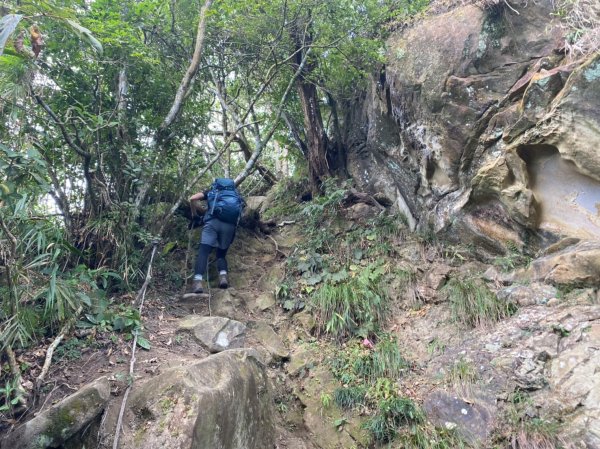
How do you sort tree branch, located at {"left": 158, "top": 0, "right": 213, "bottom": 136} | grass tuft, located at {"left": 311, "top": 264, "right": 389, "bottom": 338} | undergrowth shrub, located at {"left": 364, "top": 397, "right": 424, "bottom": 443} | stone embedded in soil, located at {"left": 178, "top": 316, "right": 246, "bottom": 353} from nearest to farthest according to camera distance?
undergrowth shrub, located at {"left": 364, "top": 397, "right": 424, "bottom": 443} < stone embedded in soil, located at {"left": 178, "top": 316, "right": 246, "bottom": 353} < grass tuft, located at {"left": 311, "top": 264, "right": 389, "bottom": 338} < tree branch, located at {"left": 158, "top": 0, "right": 213, "bottom": 136}

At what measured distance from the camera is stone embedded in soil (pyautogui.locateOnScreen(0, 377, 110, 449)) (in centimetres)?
322

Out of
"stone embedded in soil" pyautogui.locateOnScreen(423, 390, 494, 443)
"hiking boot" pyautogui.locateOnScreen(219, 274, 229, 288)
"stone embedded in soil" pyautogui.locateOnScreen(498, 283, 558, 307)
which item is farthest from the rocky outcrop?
"hiking boot" pyautogui.locateOnScreen(219, 274, 229, 288)

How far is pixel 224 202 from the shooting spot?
22.1ft

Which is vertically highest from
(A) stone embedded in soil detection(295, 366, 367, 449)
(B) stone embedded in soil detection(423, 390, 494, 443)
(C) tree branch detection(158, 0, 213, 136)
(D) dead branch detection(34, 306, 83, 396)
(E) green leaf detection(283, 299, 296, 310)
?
(C) tree branch detection(158, 0, 213, 136)

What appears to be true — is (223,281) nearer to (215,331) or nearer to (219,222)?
(219,222)

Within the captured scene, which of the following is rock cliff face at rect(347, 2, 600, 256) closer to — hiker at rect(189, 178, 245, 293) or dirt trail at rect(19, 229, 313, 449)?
dirt trail at rect(19, 229, 313, 449)

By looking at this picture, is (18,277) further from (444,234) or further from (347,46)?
(347,46)

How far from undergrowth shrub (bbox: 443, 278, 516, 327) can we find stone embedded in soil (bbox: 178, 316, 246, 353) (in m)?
2.89

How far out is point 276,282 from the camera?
7207mm

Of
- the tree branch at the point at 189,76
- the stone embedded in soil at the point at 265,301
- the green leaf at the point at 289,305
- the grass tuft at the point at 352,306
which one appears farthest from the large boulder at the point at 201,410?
the tree branch at the point at 189,76

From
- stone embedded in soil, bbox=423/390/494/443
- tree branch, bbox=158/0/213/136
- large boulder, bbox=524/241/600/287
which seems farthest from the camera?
tree branch, bbox=158/0/213/136

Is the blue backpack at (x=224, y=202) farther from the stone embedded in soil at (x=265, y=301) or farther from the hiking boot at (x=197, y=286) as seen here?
the stone embedded in soil at (x=265, y=301)

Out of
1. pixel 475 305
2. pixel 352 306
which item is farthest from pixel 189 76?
pixel 475 305

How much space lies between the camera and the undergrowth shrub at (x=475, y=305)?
5.06 m
